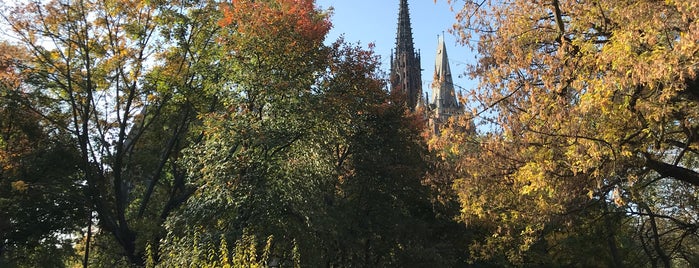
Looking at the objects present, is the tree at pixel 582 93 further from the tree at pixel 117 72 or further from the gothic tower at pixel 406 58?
the gothic tower at pixel 406 58

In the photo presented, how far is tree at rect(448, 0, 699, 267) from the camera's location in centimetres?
667

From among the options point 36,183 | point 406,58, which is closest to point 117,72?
point 36,183

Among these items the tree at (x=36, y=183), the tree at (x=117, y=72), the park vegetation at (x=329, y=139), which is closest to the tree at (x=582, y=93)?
the park vegetation at (x=329, y=139)

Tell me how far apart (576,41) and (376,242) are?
12.7m

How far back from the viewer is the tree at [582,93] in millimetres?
6672

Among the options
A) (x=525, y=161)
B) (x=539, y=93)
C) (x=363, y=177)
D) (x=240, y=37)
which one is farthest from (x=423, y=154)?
(x=539, y=93)

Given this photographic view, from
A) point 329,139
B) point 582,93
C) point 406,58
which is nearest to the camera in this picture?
point 582,93

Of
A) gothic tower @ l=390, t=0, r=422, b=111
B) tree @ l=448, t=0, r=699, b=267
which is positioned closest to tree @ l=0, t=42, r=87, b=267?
tree @ l=448, t=0, r=699, b=267

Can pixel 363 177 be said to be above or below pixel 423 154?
below

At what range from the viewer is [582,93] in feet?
25.8

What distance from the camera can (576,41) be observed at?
7.79 meters

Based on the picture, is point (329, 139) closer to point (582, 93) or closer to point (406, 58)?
point (582, 93)

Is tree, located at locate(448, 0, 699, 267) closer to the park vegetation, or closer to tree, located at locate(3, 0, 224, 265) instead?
the park vegetation

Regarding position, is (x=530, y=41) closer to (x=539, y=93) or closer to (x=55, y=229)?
(x=539, y=93)
